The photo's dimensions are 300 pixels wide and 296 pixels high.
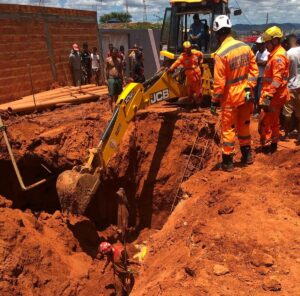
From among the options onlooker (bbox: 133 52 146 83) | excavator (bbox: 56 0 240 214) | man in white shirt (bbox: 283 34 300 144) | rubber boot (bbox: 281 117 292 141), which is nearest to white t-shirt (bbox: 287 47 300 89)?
man in white shirt (bbox: 283 34 300 144)

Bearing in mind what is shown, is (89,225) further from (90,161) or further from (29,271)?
(90,161)

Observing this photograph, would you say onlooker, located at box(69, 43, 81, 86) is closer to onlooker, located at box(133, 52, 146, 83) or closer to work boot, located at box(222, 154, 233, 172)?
onlooker, located at box(133, 52, 146, 83)

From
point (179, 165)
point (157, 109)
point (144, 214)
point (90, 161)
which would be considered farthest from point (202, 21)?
point (90, 161)

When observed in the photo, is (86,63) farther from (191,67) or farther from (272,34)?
(272,34)

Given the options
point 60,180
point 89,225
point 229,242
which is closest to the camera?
point 229,242

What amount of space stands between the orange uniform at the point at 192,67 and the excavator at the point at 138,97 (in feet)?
0.69

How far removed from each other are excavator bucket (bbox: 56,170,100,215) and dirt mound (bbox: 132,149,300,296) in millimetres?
1168

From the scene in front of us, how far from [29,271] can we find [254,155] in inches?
169

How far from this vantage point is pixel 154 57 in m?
22.7

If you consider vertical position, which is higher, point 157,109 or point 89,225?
point 157,109

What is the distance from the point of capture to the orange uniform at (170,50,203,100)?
26.5ft

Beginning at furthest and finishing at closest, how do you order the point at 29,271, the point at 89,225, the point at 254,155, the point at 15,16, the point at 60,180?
the point at 15,16 → the point at 89,225 → the point at 254,155 → the point at 29,271 → the point at 60,180

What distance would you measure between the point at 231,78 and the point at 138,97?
1.63 metres

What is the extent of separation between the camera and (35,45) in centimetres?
1180
